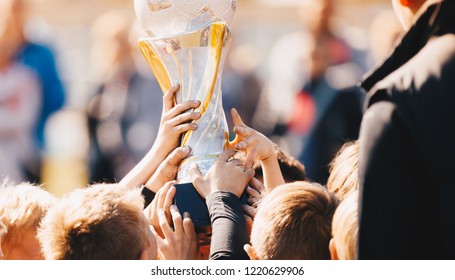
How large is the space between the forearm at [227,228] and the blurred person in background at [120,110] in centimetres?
285

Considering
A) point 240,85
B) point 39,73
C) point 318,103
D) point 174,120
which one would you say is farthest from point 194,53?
point 240,85

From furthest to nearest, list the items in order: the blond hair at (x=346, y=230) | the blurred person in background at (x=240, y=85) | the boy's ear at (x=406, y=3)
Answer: the blurred person in background at (x=240, y=85), the blond hair at (x=346, y=230), the boy's ear at (x=406, y=3)

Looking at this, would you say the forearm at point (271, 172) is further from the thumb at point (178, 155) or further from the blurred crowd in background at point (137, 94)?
the blurred crowd in background at point (137, 94)

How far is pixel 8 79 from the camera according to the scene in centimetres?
500

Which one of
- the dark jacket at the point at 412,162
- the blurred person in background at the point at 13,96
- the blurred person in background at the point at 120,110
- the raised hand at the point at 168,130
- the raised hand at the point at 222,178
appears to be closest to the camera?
the dark jacket at the point at 412,162

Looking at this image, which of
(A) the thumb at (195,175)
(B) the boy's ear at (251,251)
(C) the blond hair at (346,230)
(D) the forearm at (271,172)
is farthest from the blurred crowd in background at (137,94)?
(C) the blond hair at (346,230)

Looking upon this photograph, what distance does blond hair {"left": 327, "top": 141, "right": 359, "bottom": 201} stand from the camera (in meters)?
2.84

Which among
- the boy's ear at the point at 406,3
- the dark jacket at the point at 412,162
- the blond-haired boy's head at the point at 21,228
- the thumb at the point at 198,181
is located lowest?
the blond-haired boy's head at the point at 21,228

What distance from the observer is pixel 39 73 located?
509cm

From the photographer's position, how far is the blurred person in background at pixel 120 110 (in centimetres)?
549

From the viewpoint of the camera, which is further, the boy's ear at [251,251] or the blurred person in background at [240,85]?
the blurred person in background at [240,85]

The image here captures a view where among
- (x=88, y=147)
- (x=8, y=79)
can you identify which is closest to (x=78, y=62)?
(x=88, y=147)

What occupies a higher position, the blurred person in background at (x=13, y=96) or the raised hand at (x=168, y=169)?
the raised hand at (x=168, y=169)

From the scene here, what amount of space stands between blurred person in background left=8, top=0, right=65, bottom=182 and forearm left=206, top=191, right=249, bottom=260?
8.94ft
